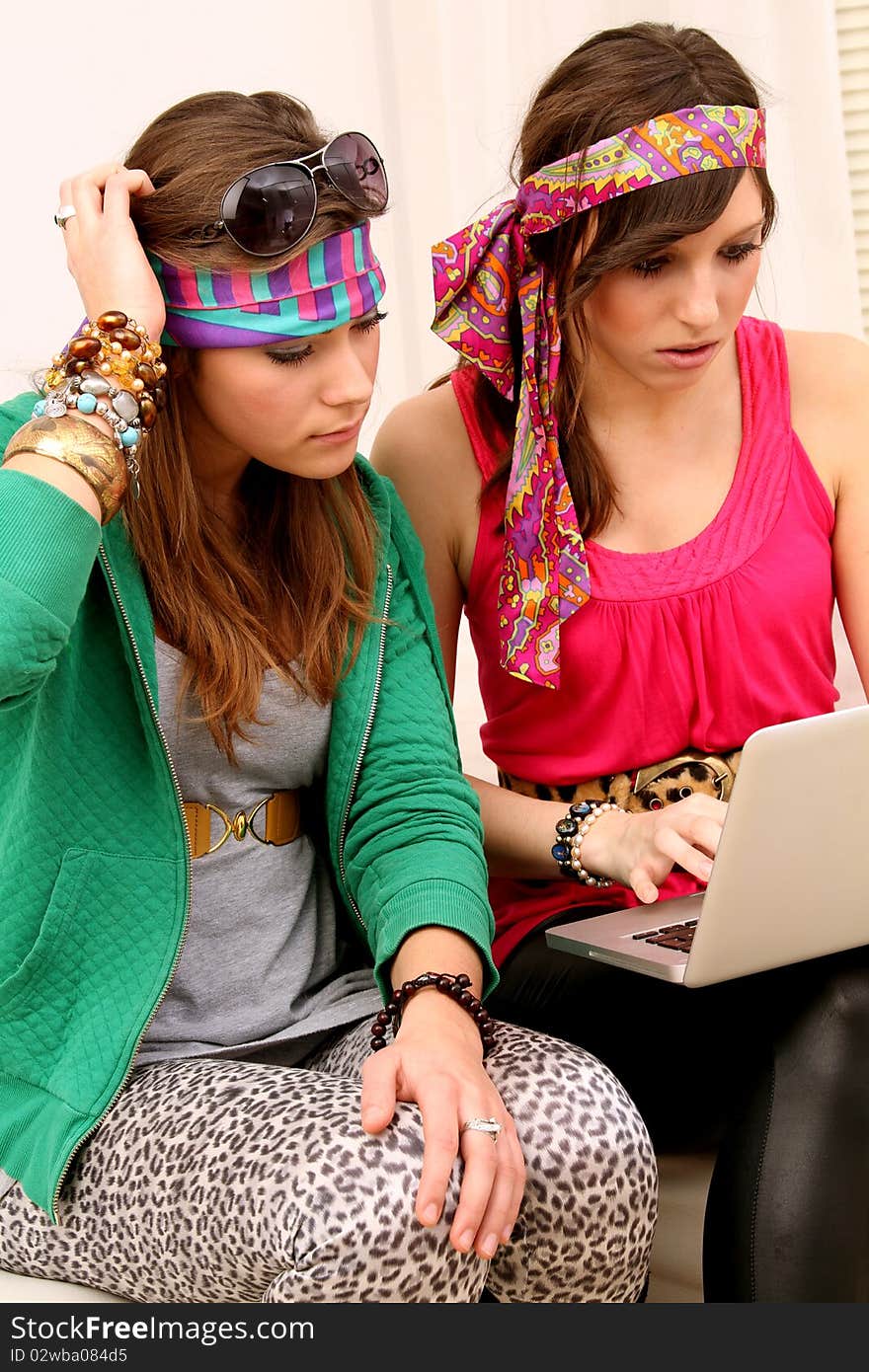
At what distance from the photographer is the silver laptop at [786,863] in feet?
3.38

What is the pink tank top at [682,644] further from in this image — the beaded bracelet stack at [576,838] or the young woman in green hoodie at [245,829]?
the young woman in green hoodie at [245,829]

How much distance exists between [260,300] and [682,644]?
57 cm

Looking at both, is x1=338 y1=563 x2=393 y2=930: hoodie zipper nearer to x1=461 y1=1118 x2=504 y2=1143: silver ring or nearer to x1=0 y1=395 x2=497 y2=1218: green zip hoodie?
x1=0 y1=395 x2=497 y2=1218: green zip hoodie

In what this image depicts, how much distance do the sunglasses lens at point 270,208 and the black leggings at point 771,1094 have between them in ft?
2.30

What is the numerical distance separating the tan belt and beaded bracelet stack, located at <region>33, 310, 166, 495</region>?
309 millimetres

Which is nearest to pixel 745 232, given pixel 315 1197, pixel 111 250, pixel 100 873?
pixel 111 250

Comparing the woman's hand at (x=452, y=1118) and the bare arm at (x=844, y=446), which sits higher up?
the bare arm at (x=844, y=446)

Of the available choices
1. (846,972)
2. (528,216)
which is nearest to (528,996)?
(846,972)

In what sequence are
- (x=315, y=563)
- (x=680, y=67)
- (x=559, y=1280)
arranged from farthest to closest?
(x=680, y=67) < (x=315, y=563) < (x=559, y=1280)

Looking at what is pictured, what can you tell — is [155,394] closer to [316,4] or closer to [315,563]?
[315,563]

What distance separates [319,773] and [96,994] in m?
0.29

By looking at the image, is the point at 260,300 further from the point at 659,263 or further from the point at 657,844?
the point at 657,844

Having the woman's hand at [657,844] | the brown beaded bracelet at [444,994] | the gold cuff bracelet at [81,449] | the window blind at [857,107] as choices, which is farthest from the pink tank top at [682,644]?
the window blind at [857,107]

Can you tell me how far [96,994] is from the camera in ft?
3.95
